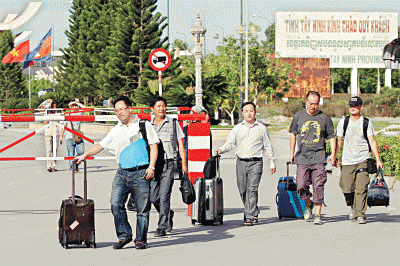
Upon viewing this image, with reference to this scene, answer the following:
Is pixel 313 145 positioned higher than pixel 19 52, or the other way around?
pixel 19 52

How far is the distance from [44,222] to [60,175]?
6.58 m

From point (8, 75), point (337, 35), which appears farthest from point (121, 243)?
point (8, 75)

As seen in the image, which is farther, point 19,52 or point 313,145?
point 19,52

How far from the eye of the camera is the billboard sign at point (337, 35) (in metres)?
65.8

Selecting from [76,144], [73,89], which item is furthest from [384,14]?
[76,144]

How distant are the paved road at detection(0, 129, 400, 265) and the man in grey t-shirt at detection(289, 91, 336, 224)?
0.51 meters

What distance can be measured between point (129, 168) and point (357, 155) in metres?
3.13

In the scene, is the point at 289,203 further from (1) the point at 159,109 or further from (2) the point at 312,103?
(1) the point at 159,109

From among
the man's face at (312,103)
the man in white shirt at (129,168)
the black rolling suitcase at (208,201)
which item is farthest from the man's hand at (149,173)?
the man's face at (312,103)

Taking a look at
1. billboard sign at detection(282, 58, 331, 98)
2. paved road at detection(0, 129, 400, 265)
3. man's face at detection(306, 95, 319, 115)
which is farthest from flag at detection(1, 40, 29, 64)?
man's face at detection(306, 95, 319, 115)

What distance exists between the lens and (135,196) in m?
7.01

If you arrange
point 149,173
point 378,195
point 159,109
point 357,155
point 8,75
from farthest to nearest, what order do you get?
point 8,75
point 378,195
point 357,155
point 159,109
point 149,173

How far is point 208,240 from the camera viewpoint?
7.60 meters

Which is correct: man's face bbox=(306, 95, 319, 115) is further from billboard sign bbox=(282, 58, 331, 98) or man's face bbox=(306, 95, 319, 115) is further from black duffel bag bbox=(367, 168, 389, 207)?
billboard sign bbox=(282, 58, 331, 98)
